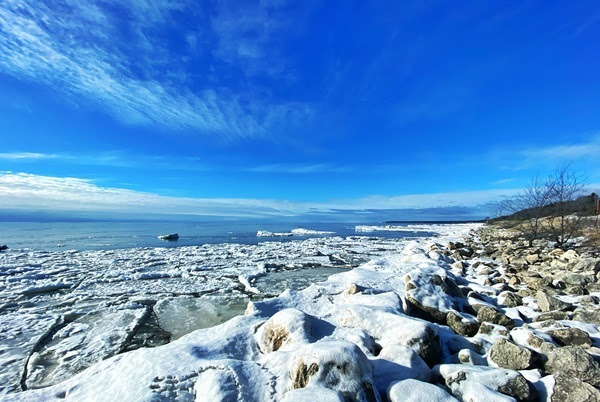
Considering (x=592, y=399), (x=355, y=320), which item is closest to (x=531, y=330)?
(x=592, y=399)

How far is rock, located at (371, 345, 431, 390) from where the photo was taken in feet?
12.7

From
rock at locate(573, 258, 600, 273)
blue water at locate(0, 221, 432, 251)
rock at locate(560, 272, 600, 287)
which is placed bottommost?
blue water at locate(0, 221, 432, 251)

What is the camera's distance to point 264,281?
12203 millimetres

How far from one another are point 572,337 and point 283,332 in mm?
4710

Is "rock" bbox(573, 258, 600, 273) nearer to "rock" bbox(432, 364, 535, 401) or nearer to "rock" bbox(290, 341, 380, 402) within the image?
"rock" bbox(432, 364, 535, 401)

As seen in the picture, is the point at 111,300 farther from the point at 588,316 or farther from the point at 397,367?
the point at 588,316

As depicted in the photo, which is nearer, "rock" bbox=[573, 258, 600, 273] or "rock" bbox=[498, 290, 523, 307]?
"rock" bbox=[498, 290, 523, 307]

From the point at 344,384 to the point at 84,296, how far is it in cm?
1015

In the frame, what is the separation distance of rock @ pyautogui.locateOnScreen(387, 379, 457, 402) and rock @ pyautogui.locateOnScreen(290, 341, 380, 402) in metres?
0.20

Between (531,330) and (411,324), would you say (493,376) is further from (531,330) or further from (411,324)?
(531,330)

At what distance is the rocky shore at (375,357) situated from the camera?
3.53 metres

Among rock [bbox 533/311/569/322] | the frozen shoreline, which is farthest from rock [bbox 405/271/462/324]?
the frozen shoreline

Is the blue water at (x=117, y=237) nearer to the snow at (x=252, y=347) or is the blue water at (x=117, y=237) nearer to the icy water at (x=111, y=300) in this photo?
the icy water at (x=111, y=300)

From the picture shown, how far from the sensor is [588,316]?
5.62 metres
